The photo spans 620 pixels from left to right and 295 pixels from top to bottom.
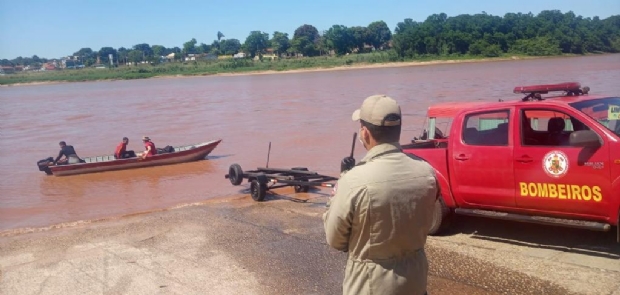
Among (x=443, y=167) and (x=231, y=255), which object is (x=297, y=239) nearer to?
(x=231, y=255)

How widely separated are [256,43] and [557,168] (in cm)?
14636

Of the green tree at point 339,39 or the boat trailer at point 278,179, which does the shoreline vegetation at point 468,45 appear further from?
the boat trailer at point 278,179

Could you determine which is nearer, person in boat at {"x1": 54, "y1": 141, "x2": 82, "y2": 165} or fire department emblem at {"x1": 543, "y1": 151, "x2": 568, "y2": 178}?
fire department emblem at {"x1": 543, "y1": 151, "x2": 568, "y2": 178}

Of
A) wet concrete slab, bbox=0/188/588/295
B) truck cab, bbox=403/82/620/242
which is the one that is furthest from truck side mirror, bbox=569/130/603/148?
wet concrete slab, bbox=0/188/588/295

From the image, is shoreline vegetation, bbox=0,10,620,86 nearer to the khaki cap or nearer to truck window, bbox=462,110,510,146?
truck window, bbox=462,110,510,146

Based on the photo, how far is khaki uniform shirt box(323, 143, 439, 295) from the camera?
120 inches

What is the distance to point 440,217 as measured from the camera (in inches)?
310

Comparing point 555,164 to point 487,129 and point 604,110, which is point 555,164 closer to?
point 604,110

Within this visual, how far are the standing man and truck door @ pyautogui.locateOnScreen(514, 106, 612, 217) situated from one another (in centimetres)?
395

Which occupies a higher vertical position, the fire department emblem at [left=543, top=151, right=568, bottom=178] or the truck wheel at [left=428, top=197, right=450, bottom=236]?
the fire department emblem at [left=543, top=151, right=568, bottom=178]

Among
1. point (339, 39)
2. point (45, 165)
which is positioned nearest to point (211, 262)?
point (45, 165)

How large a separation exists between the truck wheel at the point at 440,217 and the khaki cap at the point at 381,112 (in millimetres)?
4870

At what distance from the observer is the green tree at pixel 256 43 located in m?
150

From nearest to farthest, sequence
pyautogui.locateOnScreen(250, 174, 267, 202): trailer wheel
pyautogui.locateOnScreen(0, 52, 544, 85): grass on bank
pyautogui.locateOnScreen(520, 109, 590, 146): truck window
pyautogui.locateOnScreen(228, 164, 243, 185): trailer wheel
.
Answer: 1. pyautogui.locateOnScreen(520, 109, 590, 146): truck window
2. pyautogui.locateOnScreen(250, 174, 267, 202): trailer wheel
3. pyautogui.locateOnScreen(228, 164, 243, 185): trailer wheel
4. pyautogui.locateOnScreen(0, 52, 544, 85): grass on bank
